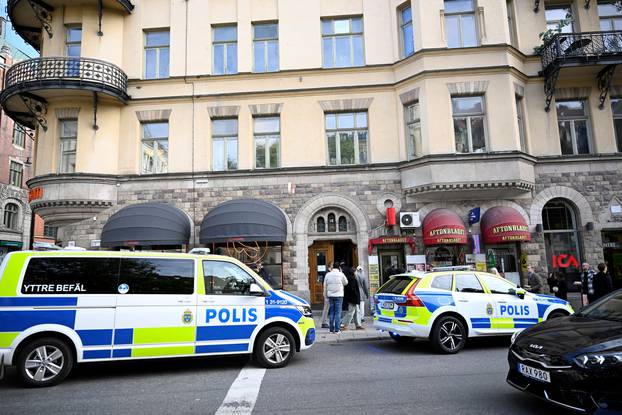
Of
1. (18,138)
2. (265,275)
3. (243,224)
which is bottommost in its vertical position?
(265,275)

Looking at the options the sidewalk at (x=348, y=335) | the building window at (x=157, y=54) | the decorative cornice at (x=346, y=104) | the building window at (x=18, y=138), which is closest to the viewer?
the sidewalk at (x=348, y=335)

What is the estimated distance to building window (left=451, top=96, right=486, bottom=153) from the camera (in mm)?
15062

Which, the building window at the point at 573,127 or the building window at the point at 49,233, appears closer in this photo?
the building window at the point at 573,127

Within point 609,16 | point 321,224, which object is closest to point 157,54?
point 321,224

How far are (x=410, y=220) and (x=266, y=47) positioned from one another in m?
8.91

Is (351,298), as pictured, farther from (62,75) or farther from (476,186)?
(62,75)

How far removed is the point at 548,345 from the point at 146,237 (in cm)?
1253

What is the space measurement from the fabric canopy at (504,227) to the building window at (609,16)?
854 centimetres

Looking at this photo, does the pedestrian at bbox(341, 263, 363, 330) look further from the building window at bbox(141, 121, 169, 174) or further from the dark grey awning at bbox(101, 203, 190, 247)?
the building window at bbox(141, 121, 169, 174)

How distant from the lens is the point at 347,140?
16.0 metres

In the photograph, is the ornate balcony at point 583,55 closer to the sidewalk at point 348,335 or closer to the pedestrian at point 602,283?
the pedestrian at point 602,283

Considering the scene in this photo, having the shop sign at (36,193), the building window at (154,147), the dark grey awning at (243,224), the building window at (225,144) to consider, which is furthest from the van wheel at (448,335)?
the shop sign at (36,193)

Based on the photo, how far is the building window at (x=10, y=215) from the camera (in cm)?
3316

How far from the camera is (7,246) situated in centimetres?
3322
